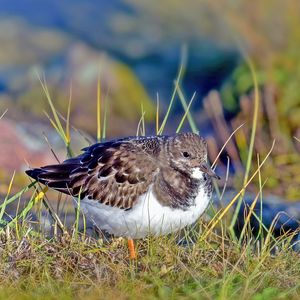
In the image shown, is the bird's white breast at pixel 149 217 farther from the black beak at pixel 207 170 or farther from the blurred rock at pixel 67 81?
the blurred rock at pixel 67 81

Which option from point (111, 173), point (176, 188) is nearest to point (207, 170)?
point (176, 188)

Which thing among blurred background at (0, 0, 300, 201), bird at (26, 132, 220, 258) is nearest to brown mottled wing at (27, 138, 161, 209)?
bird at (26, 132, 220, 258)

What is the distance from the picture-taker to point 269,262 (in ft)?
22.6

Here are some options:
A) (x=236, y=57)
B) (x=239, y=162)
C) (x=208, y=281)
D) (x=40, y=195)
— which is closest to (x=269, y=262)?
(x=208, y=281)

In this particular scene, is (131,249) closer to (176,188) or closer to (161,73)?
(176,188)

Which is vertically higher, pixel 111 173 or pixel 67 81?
pixel 111 173

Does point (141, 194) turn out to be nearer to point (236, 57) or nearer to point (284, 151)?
point (284, 151)

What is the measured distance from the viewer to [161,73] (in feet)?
45.5

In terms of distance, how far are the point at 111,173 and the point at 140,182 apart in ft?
0.96

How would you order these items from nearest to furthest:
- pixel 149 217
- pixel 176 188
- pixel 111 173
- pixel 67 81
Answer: pixel 149 217, pixel 176 188, pixel 111 173, pixel 67 81

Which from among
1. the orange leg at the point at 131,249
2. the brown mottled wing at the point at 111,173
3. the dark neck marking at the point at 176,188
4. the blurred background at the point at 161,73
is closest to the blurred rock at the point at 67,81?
the blurred background at the point at 161,73

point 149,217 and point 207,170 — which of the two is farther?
point 207,170

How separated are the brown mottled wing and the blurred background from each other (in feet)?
9.55

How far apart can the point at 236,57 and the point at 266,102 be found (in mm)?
2147
